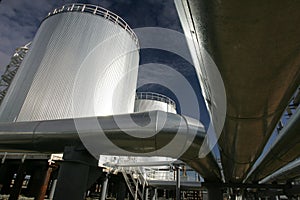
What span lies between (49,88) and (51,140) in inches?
222

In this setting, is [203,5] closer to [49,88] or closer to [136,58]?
[49,88]

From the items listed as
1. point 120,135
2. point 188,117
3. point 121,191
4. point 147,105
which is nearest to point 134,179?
point 121,191

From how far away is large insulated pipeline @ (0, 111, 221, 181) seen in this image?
247 cm

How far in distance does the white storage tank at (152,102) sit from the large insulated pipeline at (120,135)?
1310cm

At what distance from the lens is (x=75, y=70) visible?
27.6 ft

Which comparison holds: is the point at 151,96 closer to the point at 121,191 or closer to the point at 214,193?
the point at 121,191

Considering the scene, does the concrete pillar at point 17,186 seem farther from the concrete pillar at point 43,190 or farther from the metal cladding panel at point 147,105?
the metal cladding panel at point 147,105

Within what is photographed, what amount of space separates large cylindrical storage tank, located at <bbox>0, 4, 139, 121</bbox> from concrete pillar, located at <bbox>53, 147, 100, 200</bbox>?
5036 millimetres

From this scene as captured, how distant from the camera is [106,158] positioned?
9281 millimetres

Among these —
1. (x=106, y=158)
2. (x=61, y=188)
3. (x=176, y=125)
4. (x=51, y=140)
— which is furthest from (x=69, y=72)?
(x=176, y=125)

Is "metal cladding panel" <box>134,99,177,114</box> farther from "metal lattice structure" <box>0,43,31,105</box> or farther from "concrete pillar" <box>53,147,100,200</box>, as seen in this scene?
"concrete pillar" <box>53,147,100,200</box>

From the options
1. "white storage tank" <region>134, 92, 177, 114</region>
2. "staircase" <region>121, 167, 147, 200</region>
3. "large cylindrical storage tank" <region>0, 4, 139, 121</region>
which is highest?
"white storage tank" <region>134, 92, 177, 114</region>

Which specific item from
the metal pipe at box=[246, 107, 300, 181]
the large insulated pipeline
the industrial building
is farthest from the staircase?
the metal pipe at box=[246, 107, 300, 181]

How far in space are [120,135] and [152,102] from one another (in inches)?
Answer: 566
